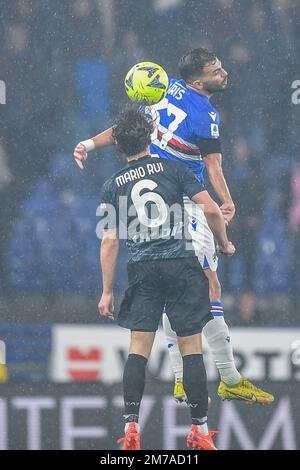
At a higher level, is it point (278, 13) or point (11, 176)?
point (278, 13)

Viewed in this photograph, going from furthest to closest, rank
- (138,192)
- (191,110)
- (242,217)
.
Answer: (242,217)
(191,110)
(138,192)

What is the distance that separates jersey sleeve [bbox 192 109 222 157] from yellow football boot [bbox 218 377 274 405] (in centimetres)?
121

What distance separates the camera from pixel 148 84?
6.62 metres

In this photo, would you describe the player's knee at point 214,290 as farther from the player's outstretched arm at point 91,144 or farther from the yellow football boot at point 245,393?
the player's outstretched arm at point 91,144

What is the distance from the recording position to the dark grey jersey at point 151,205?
20.4 ft

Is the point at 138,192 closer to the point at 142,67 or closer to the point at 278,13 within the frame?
the point at 142,67

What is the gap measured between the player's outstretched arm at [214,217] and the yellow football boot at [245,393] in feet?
2.65

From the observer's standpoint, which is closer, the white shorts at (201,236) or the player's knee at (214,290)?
the white shorts at (201,236)

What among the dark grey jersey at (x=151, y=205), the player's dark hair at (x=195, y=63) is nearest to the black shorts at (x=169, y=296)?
the dark grey jersey at (x=151, y=205)

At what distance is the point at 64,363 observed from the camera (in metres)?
9.08

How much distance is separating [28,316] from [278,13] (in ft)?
11.3

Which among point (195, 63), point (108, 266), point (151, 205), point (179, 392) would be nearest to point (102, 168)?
point (195, 63)

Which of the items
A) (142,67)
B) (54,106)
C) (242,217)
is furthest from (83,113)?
(142,67)

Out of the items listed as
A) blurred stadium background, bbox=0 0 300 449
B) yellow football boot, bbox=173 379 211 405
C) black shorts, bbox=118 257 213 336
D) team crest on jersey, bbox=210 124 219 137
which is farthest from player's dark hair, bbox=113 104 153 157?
blurred stadium background, bbox=0 0 300 449
